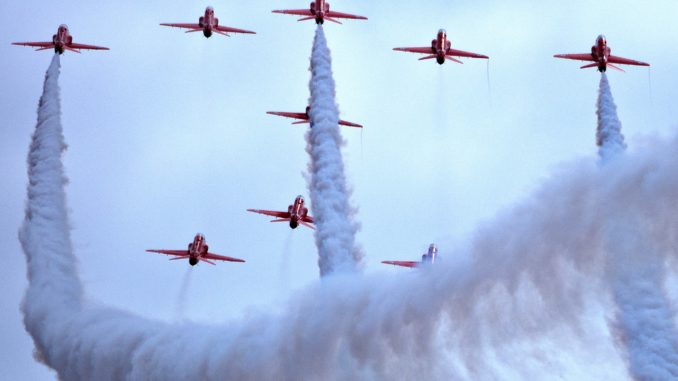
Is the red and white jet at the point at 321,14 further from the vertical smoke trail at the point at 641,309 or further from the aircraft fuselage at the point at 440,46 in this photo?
the vertical smoke trail at the point at 641,309

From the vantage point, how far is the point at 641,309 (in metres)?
91.2

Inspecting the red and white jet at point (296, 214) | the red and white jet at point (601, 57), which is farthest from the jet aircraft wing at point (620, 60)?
the red and white jet at point (296, 214)

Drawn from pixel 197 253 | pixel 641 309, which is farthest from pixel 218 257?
pixel 641 309

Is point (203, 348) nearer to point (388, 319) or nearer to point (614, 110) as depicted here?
point (388, 319)

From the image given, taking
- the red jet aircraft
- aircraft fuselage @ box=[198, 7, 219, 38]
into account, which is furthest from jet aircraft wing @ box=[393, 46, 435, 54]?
aircraft fuselage @ box=[198, 7, 219, 38]

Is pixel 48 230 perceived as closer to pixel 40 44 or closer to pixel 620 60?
pixel 40 44

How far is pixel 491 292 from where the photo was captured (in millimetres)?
80250

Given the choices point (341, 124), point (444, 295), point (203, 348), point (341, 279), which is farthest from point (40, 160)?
→ point (444, 295)

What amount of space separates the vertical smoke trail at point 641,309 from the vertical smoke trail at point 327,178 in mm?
19103

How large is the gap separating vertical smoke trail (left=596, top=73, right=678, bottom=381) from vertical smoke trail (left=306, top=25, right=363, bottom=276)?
1910 cm

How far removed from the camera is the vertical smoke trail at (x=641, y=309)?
82.6 meters

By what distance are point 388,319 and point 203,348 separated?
16348mm

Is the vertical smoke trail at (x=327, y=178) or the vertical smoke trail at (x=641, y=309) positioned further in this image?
the vertical smoke trail at (x=327, y=178)

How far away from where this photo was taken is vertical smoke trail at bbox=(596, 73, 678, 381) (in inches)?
3250
